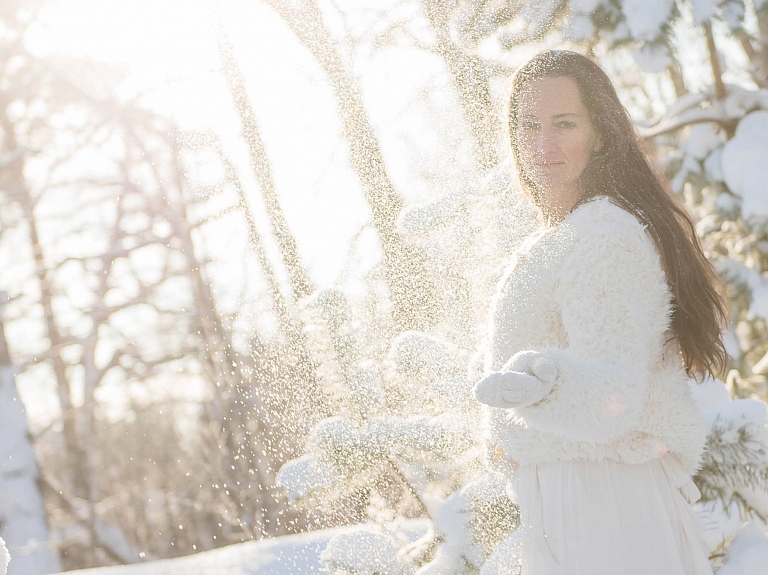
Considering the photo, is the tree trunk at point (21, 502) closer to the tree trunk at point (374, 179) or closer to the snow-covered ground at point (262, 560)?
the snow-covered ground at point (262, 560)

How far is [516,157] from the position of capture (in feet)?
5.88

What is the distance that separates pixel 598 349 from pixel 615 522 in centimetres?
33

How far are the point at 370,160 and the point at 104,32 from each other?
4.87 metres

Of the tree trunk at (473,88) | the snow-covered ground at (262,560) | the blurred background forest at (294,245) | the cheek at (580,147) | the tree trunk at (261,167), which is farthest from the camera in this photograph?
the tree trunk at (261,167)

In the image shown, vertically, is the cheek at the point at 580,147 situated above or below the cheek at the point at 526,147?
below

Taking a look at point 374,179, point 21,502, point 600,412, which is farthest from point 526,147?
point 21,502

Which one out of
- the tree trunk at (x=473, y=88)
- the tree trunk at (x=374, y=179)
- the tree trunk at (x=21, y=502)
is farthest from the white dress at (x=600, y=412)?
the tree trunk at (x=21, y=502)

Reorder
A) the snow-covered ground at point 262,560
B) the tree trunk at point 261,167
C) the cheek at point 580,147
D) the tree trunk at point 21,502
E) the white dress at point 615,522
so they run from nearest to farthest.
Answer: the white dress at point 615,522 → the cheek at point 580,147 → the snow-covered ground at point 262,560 → the tree trunk at point 261,167 → the tree trunk at point 21,502

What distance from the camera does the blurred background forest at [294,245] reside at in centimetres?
274

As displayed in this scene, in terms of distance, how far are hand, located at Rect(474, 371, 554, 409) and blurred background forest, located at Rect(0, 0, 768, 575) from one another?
96 cm

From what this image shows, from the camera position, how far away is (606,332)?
4.17 feet

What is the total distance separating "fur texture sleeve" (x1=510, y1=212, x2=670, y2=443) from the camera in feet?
4.06

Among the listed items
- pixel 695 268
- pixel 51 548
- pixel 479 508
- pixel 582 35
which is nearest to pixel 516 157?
pixel 695 268

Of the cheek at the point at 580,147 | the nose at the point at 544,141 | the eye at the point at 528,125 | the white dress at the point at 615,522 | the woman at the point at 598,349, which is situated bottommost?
the white dress at the point at 615,522
